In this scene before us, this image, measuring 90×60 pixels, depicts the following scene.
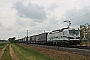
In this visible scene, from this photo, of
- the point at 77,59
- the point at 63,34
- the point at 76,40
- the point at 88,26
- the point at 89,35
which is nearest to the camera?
the point at 77,59

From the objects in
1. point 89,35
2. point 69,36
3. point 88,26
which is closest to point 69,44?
point 69,36

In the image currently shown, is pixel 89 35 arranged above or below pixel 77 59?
above

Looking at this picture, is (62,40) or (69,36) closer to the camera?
(69,36)

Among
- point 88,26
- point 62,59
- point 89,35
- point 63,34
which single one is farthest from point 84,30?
point 62,59

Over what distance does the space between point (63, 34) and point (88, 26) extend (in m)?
16.8

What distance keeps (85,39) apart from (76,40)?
16859 mm

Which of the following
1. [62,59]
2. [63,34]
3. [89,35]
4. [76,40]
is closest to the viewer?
[62,59]

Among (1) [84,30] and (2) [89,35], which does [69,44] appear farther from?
(1) [84,30]

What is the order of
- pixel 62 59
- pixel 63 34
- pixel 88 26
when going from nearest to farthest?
pixel 62 59 → pixel 63 34 → pixel 88 26

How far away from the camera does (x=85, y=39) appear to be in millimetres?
59750

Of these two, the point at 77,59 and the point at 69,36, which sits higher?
the point at 69,36

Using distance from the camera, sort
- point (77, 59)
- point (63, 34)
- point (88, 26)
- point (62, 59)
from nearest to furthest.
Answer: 1. point (77, 59)
2. point (62, 59)
3. point (63, 34)
4. point (88, 26)

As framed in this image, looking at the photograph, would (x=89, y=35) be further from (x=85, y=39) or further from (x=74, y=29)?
(x=74, y=29)

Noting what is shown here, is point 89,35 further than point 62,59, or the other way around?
point 89,35
